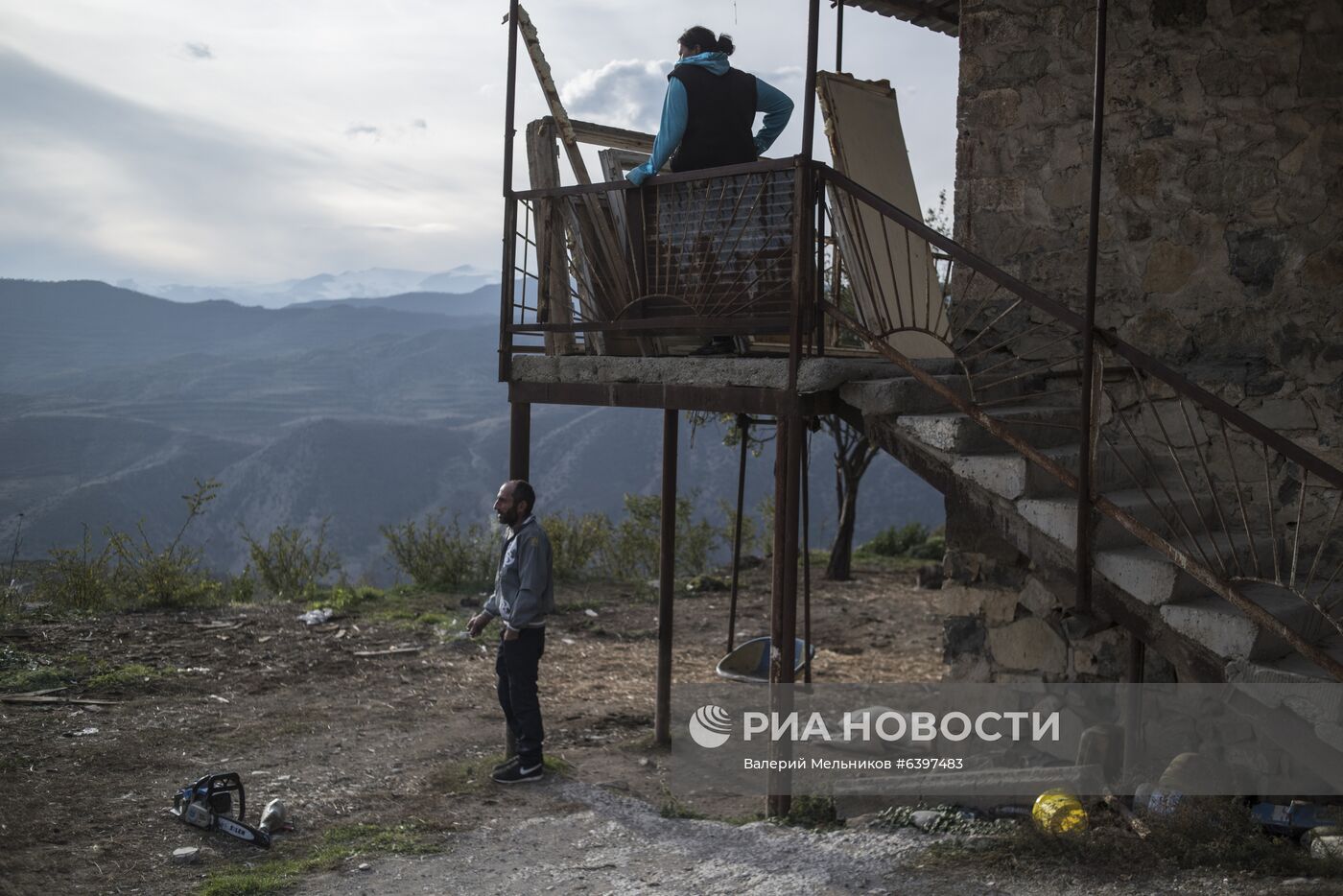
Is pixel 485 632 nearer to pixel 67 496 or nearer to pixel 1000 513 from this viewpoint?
pixel 1000 513

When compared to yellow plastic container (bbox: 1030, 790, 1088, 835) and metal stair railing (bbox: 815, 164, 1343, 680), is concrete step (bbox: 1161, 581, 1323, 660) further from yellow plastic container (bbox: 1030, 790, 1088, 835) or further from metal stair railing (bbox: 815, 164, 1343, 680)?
yellow plastic container (bbox: 1030, 790, 1088, 835)

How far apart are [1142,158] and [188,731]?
22.5 ft

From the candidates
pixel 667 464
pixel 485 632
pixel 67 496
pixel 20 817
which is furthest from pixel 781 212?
pixel 67 496

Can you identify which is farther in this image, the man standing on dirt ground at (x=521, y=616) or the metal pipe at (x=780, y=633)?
the man standing on dirt ground at (x=521, y=616)

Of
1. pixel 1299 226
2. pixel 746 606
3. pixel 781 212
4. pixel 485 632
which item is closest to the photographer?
pixel 1299 226

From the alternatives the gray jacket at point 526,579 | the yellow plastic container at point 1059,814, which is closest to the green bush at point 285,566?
the gray jacket at point 526,579

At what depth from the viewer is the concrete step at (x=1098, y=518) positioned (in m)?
4.55

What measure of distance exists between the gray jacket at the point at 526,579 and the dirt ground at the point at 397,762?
3.46 feet

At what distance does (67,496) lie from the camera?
228ft

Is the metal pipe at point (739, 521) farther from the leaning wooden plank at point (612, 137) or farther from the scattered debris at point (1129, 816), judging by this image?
the scattered debris at point (1129, 816)

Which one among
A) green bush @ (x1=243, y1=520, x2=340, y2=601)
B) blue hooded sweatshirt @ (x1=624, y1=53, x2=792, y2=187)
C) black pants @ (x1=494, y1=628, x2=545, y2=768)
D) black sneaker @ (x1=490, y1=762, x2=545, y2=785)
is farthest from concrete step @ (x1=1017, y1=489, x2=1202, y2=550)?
green bush @ (x1=243, y1=520, x2=340, y2=601)

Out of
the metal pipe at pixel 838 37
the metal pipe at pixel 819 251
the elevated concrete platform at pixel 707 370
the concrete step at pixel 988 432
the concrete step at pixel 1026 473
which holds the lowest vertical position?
the concrete step at pixel 1026 473

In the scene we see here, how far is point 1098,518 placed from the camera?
15.0 ft

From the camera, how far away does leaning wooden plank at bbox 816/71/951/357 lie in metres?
6.73
